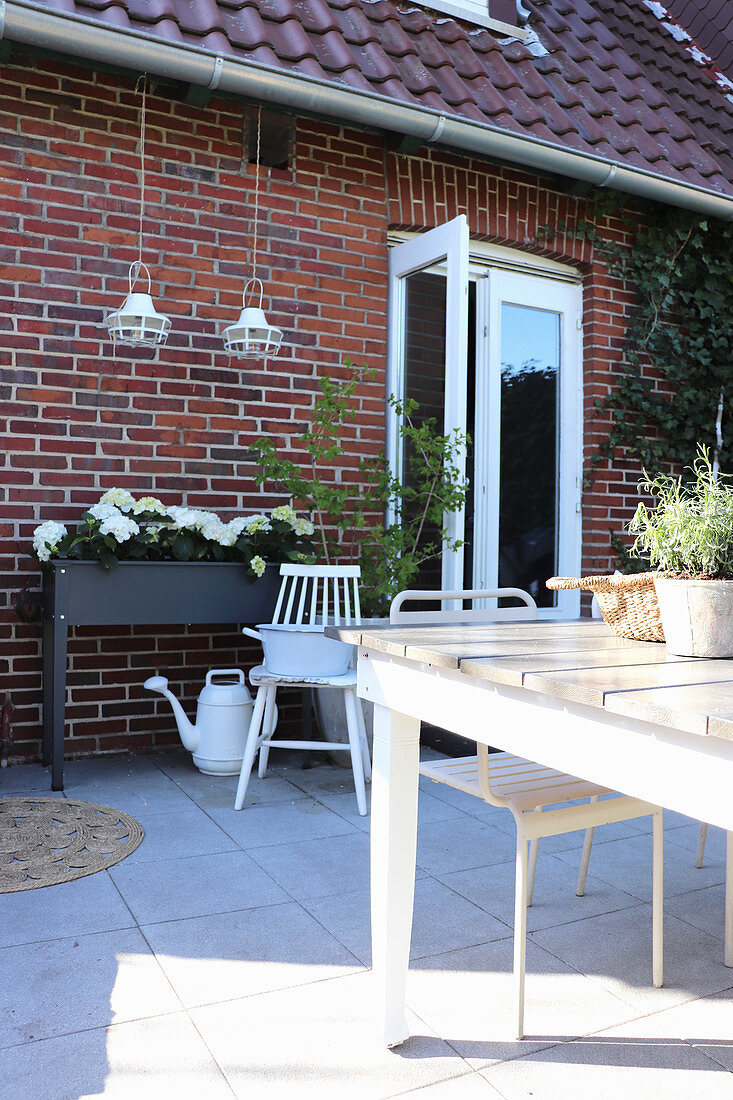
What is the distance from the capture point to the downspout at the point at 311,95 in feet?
10.2

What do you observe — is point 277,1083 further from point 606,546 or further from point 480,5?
point 480,5

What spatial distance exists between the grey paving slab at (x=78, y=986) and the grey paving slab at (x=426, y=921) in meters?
0.45

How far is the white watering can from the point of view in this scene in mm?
3398

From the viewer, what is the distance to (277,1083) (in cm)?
156

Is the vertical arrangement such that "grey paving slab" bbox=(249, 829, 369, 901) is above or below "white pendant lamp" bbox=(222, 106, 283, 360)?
below

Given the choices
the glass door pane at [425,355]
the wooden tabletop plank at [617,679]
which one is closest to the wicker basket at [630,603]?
the wooden tabletop plank at [617,679]

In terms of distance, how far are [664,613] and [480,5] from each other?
4.33 meters

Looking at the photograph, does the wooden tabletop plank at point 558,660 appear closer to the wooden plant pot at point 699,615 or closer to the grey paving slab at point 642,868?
the wooden plant pot at point 699,615

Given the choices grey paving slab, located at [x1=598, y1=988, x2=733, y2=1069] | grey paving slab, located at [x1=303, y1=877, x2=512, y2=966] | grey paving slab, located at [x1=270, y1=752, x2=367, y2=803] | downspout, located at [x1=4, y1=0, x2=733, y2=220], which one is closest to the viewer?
grey paving slab, located at [x1=598, y1=988, x2=733, y2=1069]

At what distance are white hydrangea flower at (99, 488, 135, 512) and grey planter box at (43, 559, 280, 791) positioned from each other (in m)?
0.28

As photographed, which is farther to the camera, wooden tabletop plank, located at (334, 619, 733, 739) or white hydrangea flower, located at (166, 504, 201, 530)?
white hydrangea flower, located at (166, 504, 201, 530)

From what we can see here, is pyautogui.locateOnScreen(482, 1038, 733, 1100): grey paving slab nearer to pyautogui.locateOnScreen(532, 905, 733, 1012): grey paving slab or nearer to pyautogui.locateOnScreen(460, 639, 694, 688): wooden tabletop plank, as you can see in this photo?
pyautogui.locateOnScreen(532, 905, 733, 1012): grey paving slab

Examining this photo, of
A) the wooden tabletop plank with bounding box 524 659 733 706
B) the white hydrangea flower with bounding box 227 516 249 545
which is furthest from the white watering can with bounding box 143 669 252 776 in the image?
the wooden tabletop plank with bounding box 524 659 733 706

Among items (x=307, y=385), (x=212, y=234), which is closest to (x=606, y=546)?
(x=307, y=385)
